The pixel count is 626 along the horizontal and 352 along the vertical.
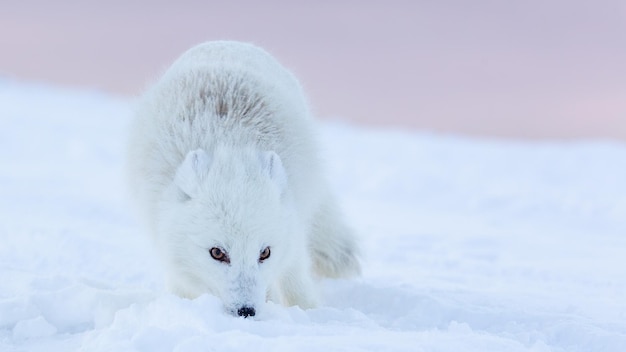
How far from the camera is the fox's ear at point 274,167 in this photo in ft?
12.7

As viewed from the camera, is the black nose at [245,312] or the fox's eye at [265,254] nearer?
the black nose at [245,312]

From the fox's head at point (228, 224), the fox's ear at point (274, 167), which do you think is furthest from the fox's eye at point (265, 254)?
the fox's ear at point (274, 167)

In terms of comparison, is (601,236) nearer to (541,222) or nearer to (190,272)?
(541,222)

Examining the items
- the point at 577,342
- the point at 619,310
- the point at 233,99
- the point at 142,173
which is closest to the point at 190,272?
the point at 142,173

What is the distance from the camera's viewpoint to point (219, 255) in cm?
367

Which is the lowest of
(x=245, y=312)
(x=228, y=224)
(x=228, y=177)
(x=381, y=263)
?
(x=245, y=312)

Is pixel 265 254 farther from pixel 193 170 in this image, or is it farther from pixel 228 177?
pixel 193 170

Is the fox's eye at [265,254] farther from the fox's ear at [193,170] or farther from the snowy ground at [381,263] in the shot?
the fox's ear at [193,170]

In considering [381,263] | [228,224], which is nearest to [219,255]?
[228,224]

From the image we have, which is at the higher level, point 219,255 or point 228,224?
point 228,224

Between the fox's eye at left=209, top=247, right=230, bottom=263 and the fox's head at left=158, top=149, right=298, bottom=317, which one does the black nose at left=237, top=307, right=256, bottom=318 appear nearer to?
the fox's head at left=158, top=149, right=298, bottom=317

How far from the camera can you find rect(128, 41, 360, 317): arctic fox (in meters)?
3.64

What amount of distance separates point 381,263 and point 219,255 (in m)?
3.44

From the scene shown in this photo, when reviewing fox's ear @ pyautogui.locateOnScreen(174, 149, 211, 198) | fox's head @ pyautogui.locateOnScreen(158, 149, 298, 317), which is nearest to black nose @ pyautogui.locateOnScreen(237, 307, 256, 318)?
fox's head @ pyautogui.locateOnScreen(158, 149, 298, 317)
